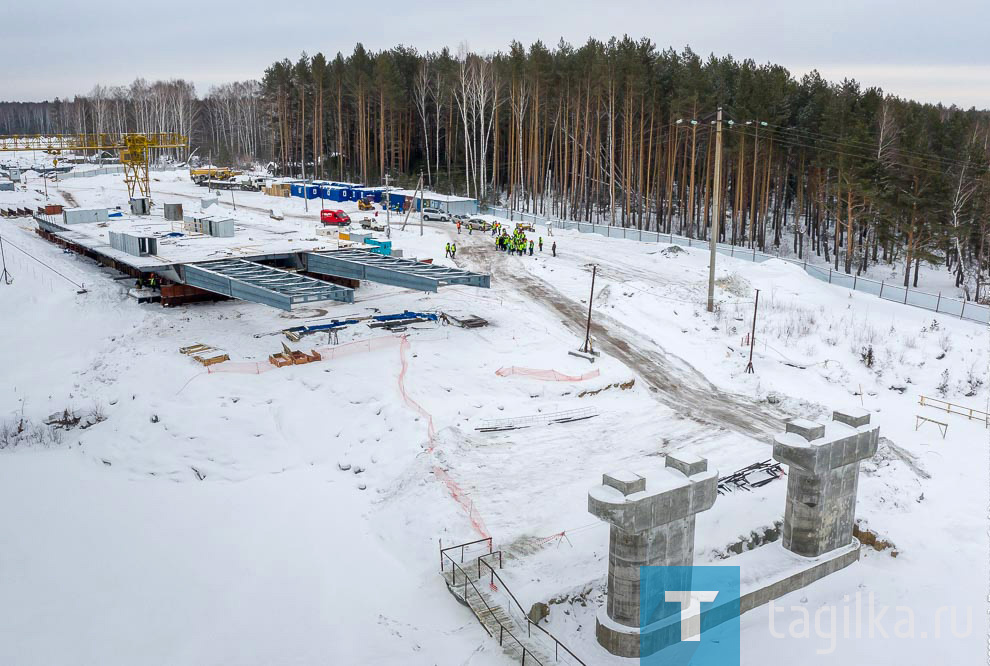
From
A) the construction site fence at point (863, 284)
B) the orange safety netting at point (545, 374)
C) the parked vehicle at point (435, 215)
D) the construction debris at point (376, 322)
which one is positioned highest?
the parked vehicle at point (435, 215)

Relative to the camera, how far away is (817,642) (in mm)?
13977

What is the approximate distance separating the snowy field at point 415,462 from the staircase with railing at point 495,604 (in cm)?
31

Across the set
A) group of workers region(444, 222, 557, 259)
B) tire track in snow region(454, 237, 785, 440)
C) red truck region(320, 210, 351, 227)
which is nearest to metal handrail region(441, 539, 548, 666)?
tire track in snow region(454, 237, 785, 440)

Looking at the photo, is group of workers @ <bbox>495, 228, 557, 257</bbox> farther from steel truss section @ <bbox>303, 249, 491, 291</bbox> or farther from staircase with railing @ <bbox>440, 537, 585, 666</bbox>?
staircase with railing @ <bbox>440, 537, 585, 666</bbox>

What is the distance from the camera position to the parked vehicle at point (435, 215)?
5747 centimetres

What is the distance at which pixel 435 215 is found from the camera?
190 feet

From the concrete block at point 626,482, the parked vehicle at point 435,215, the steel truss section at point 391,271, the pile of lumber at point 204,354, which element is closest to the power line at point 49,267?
the pile of lumber at point 204,354

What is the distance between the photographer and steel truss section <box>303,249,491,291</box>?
90.2 feet

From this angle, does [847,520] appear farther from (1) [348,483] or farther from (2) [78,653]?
(2) [78,653]

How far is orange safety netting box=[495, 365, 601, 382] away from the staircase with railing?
30.5ft

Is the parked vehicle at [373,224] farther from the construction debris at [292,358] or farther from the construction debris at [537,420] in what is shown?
the construction debris at [537,420]

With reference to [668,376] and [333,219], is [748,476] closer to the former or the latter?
[668,376]

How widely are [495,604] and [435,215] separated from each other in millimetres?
46214

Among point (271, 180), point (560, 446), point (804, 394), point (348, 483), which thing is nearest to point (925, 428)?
point (804, 394)
